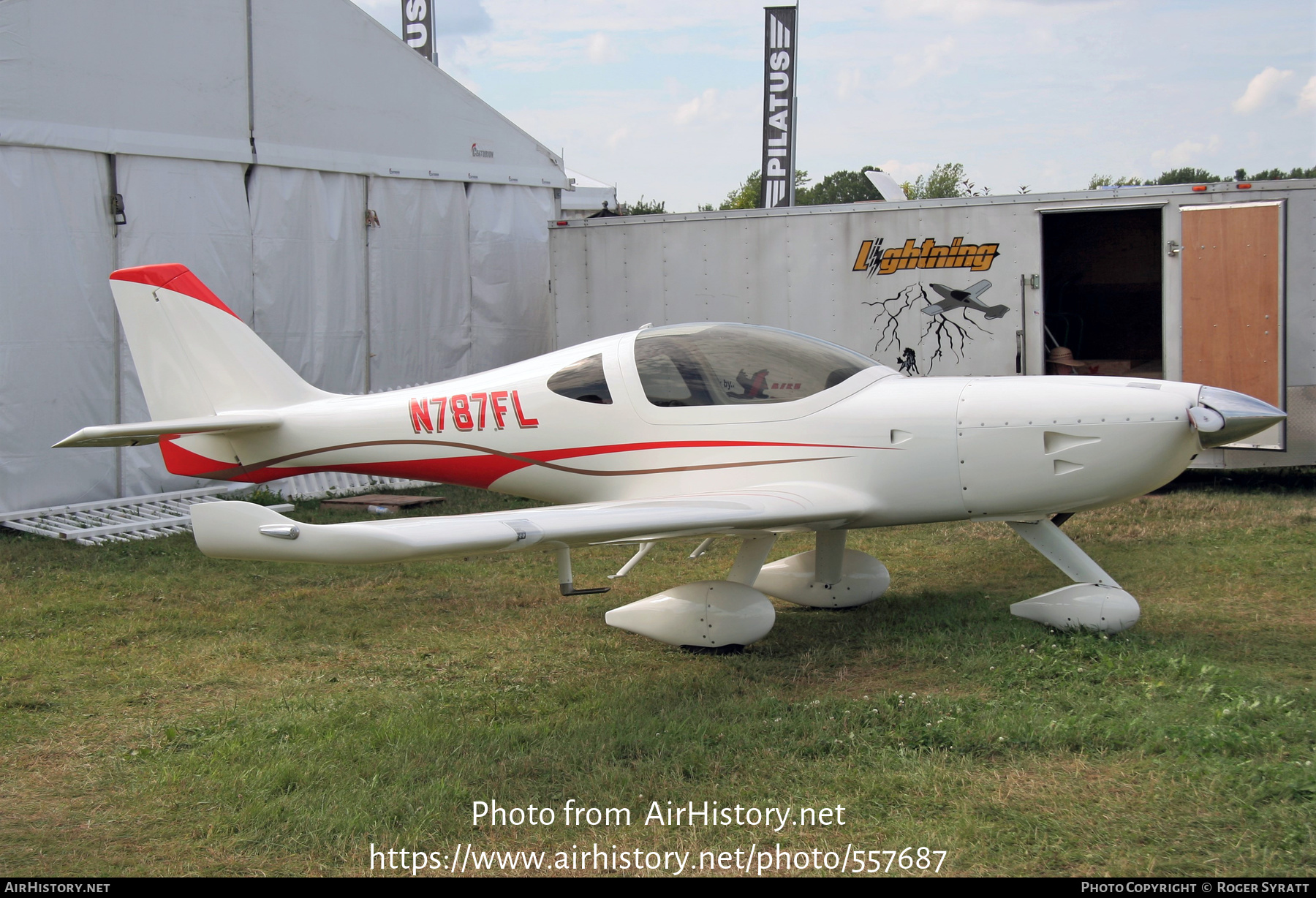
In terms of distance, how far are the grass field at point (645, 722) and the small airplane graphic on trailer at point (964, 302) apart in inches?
146

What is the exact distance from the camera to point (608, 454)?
6.26 meters

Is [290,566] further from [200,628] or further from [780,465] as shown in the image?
[780,465]

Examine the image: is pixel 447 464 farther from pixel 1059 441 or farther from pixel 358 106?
pixel 358 106

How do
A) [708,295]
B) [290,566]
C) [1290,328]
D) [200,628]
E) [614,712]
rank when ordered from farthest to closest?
1. [708,295]
2. [1290,328]
3. [290,566]
4. [200,628]
5. [614,712]

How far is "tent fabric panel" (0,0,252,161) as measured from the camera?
9.70m

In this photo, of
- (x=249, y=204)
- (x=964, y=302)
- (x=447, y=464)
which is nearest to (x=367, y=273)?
(x=249, y=204)

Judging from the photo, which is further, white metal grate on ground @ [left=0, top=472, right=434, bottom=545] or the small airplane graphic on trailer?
the small airplane graphic on trailer

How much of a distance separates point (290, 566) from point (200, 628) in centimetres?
175

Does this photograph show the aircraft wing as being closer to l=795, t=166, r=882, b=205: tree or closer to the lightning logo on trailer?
the lightning logo on trailer

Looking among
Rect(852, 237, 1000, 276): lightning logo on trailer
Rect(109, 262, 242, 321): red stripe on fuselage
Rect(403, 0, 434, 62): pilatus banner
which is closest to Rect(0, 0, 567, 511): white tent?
Rect(109, 262, 242, 321): red stripe on fuselage

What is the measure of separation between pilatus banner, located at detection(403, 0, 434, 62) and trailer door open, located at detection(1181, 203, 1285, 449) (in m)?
17.2
